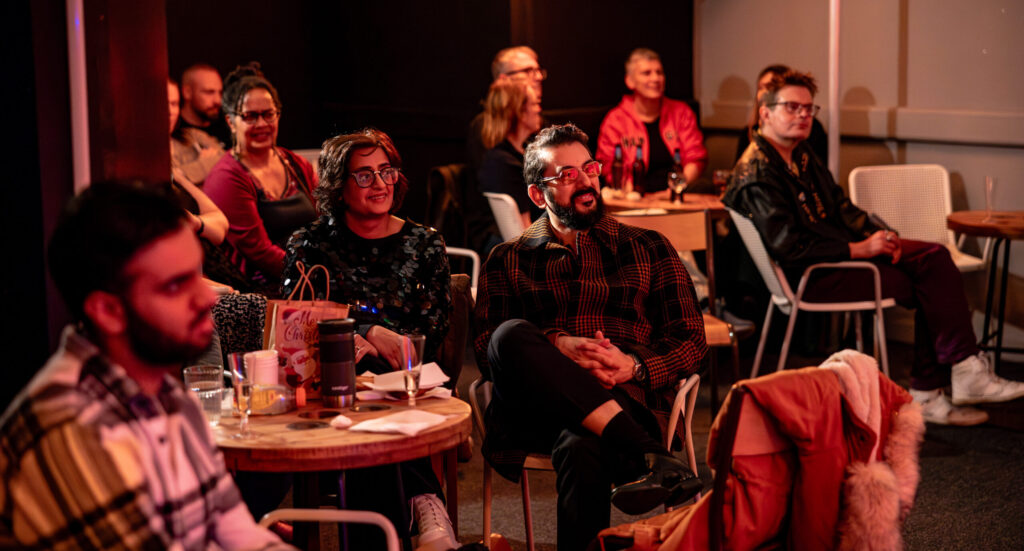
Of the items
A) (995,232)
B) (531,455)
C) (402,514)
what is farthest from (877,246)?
(402,514)

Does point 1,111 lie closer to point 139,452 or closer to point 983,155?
point 139,452

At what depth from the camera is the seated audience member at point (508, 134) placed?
17.7 feet

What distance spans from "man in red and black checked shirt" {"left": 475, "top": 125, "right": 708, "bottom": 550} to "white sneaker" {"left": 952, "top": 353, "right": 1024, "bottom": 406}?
2043mm

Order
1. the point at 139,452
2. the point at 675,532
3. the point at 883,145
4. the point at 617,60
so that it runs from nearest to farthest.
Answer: the point at 139,452, the point at 675,532, the point at 883,145, the point at 617,60

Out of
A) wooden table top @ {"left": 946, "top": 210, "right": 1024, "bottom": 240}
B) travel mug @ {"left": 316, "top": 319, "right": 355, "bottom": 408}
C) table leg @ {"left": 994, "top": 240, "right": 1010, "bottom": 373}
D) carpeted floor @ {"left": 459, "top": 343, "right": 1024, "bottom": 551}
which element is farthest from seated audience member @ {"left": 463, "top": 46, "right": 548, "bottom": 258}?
travel mug @ {"left": 316, "top": 319, "right": 355, "bottom": 408}

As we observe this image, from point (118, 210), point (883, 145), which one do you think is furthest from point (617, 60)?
point (118, 210)

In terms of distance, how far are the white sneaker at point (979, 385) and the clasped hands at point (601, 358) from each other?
2.31m

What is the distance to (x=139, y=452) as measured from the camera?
1.50 m

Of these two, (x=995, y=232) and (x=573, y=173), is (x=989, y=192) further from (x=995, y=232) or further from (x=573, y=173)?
(x=573, y=173)

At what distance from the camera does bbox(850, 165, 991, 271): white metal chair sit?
222 inches

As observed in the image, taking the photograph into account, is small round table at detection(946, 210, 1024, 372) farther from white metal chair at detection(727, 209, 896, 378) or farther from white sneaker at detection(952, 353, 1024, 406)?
white metal chair at detection(727, 209, 896, 378)

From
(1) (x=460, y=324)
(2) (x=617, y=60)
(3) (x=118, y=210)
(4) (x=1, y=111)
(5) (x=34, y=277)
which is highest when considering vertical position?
(2) (x=617, y=60)

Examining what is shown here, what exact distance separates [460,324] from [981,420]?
8.02 ft

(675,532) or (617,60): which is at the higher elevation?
(617,60)
